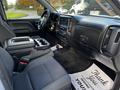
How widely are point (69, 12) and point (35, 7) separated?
2.15 feet

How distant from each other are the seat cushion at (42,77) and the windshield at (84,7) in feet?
2.44

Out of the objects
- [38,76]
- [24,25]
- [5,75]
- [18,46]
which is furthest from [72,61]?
[5,75]

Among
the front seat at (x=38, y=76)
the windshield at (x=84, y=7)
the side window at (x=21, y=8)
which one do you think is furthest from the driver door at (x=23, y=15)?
the front seat at (x=38, y=76)

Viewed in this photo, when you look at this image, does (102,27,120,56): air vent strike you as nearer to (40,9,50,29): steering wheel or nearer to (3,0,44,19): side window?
(40,9,50,29): steering wheel

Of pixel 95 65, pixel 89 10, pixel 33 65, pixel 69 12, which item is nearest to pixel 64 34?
pixel 69 12

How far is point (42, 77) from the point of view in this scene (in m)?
1.72

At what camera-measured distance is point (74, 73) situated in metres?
2.30

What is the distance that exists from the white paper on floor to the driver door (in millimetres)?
1457

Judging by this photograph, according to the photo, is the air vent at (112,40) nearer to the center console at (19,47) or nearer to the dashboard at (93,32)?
the dashboard at (93,32)

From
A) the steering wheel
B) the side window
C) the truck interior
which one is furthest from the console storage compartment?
the side window

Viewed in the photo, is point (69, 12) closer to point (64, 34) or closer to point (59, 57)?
point (64, 34)

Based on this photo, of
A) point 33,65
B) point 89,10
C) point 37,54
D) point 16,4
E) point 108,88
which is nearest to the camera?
point 108,88

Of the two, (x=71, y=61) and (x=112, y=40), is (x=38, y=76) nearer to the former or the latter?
(x=112, y=40)

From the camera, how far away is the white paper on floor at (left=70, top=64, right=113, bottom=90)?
6.09 feet
